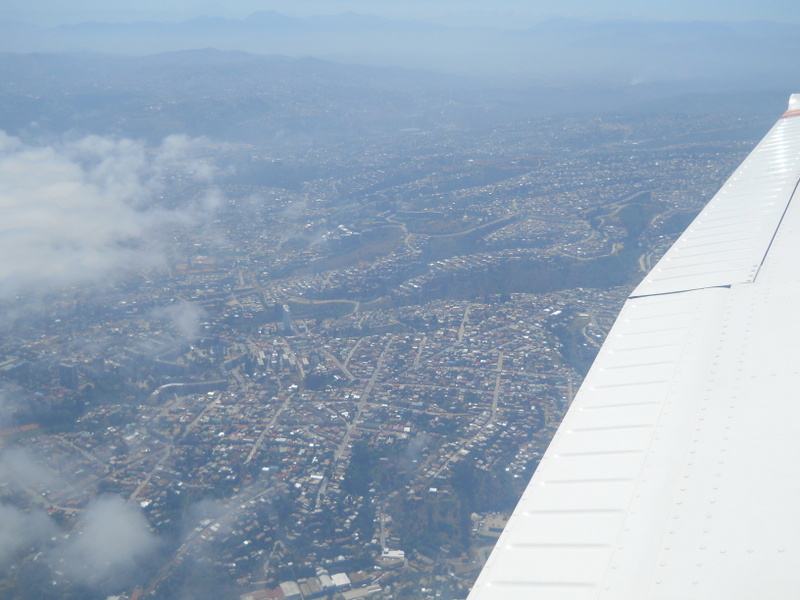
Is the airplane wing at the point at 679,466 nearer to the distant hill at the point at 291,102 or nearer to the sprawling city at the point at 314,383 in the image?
the sprawling city at the point at 314,383

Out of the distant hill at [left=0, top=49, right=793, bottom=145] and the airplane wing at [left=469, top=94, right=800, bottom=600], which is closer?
the airplane wing at [left=469, top=94, right=800, bottom=600]

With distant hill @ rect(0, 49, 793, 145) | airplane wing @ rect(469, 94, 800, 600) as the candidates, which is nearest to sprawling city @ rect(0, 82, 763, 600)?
airplane wing @ rect(469, 94, 800, 600)

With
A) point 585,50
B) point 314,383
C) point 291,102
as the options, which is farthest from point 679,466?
point 585,50

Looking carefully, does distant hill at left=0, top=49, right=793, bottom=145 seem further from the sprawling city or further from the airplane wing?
the airplane wing

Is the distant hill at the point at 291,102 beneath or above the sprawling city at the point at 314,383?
above

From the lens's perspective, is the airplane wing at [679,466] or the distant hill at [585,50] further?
the distant hill at [585,50]

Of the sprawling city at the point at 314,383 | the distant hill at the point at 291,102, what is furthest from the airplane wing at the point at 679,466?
the distant hill at the point at 291,102

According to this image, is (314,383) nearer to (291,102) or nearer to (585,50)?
(291,102)

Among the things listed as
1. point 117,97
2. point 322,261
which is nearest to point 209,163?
point 322,261

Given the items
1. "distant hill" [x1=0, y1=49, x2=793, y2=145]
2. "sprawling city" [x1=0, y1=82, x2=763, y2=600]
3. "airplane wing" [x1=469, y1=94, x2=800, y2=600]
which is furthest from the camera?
"distant hill" [x1=0, y1=49, x2=793, y2=145]

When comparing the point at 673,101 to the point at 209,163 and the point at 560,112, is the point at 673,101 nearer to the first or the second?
the point at 560,112
